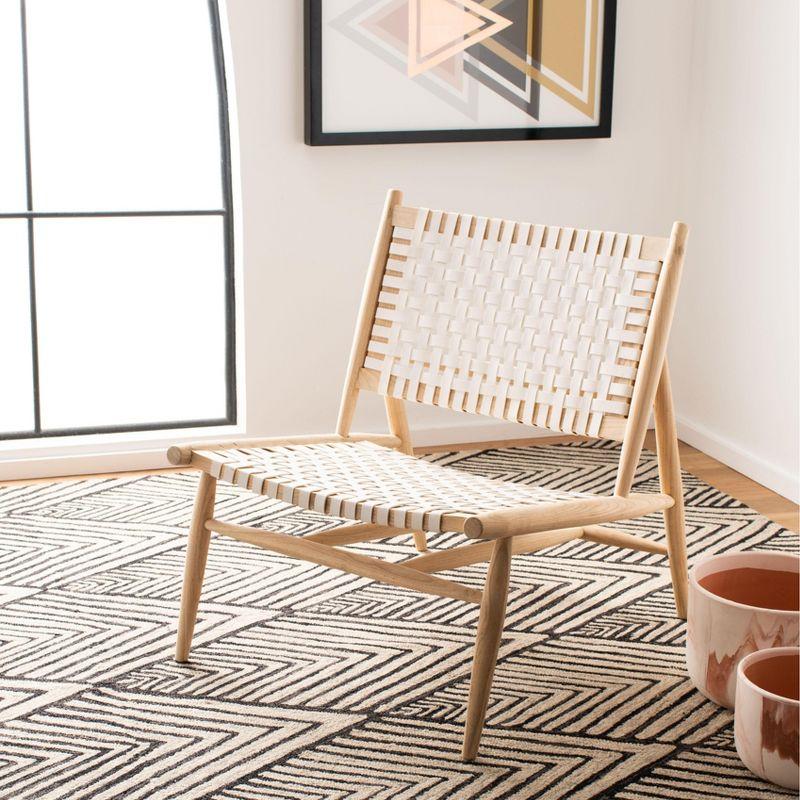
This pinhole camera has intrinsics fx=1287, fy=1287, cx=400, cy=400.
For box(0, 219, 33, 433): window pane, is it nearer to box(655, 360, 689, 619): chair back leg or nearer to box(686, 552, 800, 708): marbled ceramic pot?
box(655, 360, 689, 619): chair back leg

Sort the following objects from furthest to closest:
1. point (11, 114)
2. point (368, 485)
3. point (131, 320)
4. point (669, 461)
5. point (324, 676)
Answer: point (131, 320), point (11, 114), point (669, 461), point (324, 676), point (368, 485)

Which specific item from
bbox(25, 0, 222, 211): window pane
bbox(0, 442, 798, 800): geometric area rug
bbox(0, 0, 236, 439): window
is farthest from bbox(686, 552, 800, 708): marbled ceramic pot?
bbox(25, 0, 222, 211): window pane

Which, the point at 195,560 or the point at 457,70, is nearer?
the point at 195,560

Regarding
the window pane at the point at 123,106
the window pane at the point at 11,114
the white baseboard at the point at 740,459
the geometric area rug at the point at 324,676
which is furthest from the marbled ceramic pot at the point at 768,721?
the window pane at the point at 11,114

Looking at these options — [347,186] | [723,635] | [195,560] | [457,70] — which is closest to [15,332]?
[347,186]

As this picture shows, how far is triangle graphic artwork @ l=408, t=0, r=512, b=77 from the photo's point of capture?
3389mm

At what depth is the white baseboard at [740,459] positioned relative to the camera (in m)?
3.29

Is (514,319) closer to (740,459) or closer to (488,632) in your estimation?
(488,632)

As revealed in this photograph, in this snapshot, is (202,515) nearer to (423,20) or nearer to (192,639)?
(192,639)

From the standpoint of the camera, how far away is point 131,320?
3.71m

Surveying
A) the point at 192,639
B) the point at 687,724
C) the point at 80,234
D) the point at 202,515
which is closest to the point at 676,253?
the point at 687,724

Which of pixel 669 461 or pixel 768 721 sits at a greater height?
pixel 669 461

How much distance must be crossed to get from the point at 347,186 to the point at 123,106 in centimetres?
65

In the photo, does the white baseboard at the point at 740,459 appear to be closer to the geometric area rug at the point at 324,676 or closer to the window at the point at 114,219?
the geometric area rug at the point at 324,676
